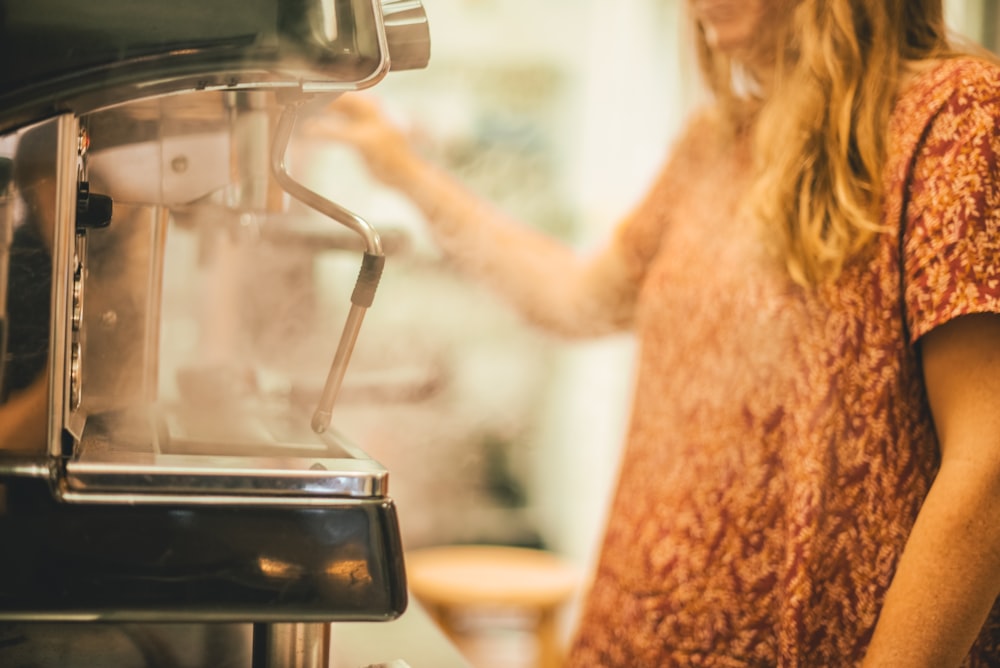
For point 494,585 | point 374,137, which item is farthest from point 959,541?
point 494,585

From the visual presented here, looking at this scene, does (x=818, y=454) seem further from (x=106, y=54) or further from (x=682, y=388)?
(x=106, y=54)

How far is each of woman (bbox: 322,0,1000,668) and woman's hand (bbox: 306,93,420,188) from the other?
1.25 ft

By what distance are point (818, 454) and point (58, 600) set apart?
0.59 meters

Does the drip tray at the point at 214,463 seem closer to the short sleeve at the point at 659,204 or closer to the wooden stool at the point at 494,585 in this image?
the short sleeve at the point at 659,204

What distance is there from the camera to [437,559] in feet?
7.54

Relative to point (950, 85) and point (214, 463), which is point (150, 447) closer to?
point (214, 463)

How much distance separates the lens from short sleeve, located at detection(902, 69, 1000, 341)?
2.17 feet

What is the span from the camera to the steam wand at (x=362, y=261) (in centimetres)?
58

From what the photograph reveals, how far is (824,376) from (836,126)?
23cm

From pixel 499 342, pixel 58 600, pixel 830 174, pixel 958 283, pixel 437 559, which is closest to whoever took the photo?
pixel 58 600

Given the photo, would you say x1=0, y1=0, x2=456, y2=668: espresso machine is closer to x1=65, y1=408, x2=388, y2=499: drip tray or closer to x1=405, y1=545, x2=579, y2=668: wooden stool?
x1=65, y1=408, x2=388, y2=499: drip tray

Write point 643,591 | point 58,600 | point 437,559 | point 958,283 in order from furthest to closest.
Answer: point 437,559 < point 643,591 < point 958,283 < point 58,600

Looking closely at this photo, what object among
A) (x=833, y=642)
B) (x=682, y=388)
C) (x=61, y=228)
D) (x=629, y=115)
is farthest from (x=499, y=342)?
(x=61, y=228)

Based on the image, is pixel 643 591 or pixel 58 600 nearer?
pixel 58 600
